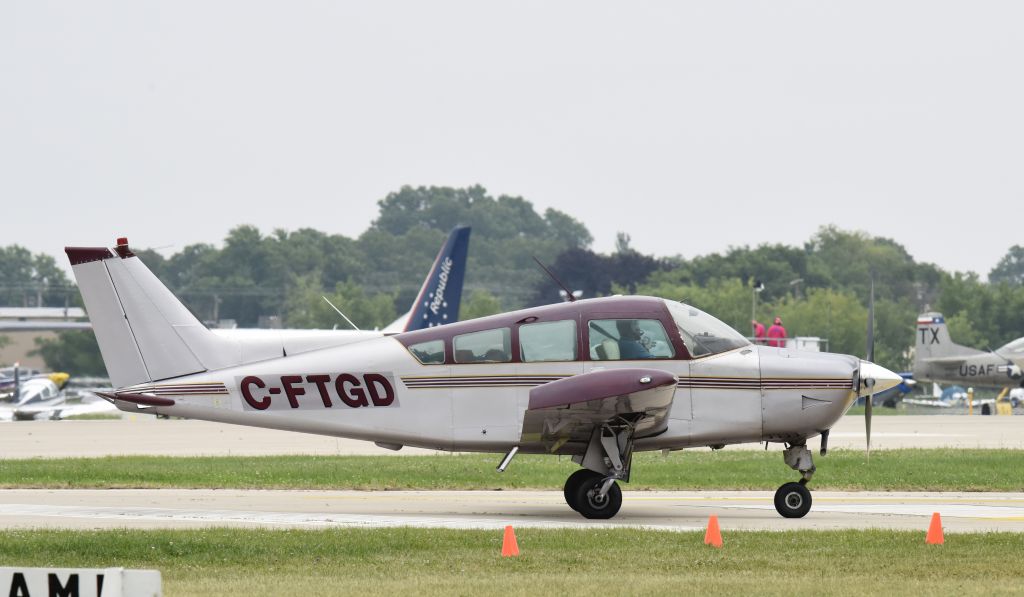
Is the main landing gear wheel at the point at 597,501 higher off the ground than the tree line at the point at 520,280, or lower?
lower

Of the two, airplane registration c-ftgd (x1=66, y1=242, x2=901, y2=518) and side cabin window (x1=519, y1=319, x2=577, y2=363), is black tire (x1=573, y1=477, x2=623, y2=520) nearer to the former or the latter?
airplane registration c-ftgd (x1=66, y1=242, x2=901, y2=518)

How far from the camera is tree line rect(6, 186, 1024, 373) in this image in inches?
3610

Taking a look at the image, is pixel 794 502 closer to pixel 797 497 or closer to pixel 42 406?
pixel 797 497

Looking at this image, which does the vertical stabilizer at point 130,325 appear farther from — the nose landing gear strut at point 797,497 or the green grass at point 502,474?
the nose landing gear strut at point 797,497

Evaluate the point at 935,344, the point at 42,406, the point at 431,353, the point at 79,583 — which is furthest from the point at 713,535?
the point at 935,344

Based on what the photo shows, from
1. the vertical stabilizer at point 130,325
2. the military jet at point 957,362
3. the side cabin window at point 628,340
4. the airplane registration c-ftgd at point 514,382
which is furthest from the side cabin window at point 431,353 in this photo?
the military jet at point 957,362

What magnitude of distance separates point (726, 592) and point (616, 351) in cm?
537

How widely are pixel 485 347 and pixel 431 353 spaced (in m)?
0.62

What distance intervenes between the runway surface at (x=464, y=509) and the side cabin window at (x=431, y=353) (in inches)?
69.2

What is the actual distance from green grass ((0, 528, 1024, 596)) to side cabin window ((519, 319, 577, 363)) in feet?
7.73

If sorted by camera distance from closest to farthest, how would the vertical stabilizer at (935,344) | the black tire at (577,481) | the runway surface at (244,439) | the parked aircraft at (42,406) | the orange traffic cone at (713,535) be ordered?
1. the orange traffic cone at (713,535)
2. the black tire at (577,481)
3. the runway surface at (244,439)
4. the parked aircraft at (42,406)
5. the vertical stabilizer at (935,344)

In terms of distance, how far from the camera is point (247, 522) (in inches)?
592

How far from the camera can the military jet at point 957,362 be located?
52156 mm

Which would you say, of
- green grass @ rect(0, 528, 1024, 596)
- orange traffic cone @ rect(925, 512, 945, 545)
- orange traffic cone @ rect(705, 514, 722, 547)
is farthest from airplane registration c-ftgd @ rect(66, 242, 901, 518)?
orange traffic cone @ rect(925, 512, 945, 545)
